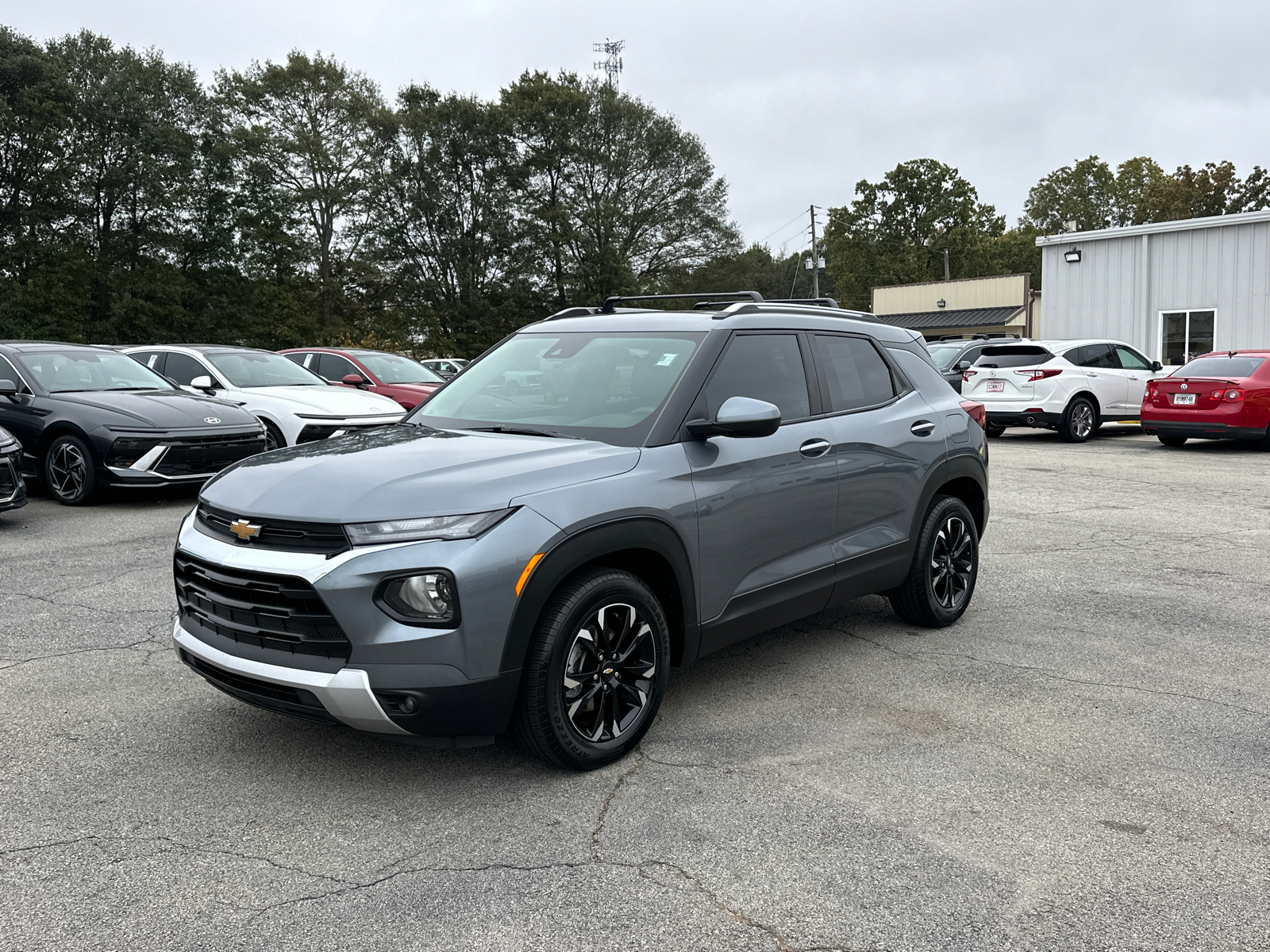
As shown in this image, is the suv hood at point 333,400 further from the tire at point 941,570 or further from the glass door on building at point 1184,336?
the glass door on building at point 1184,336

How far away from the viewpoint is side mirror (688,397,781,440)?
4.01m

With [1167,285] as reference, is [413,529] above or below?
below

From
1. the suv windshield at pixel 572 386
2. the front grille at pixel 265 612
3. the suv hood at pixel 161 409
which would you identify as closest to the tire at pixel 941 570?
the suv windshield at pixel 572 386

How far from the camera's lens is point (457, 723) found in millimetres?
3346

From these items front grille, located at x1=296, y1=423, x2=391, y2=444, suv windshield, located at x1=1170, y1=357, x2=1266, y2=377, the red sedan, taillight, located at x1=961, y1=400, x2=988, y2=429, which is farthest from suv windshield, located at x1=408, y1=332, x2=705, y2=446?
suv windshield, located at x1=1170, y1=357, x2=1266, y2=377

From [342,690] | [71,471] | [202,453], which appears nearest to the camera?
[342,690]

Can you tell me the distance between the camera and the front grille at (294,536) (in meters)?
3.37

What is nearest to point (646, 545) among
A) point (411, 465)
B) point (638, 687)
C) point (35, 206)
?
point (638, 687)

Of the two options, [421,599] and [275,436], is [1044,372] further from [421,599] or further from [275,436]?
[421,599]

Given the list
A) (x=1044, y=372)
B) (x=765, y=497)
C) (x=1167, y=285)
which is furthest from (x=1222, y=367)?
(x=765, y=497)

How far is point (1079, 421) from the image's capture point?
17.2m

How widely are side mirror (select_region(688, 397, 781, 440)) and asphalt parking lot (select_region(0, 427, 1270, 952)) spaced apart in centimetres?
119

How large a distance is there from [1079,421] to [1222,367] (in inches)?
99.3

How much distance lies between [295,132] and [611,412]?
4702cm
